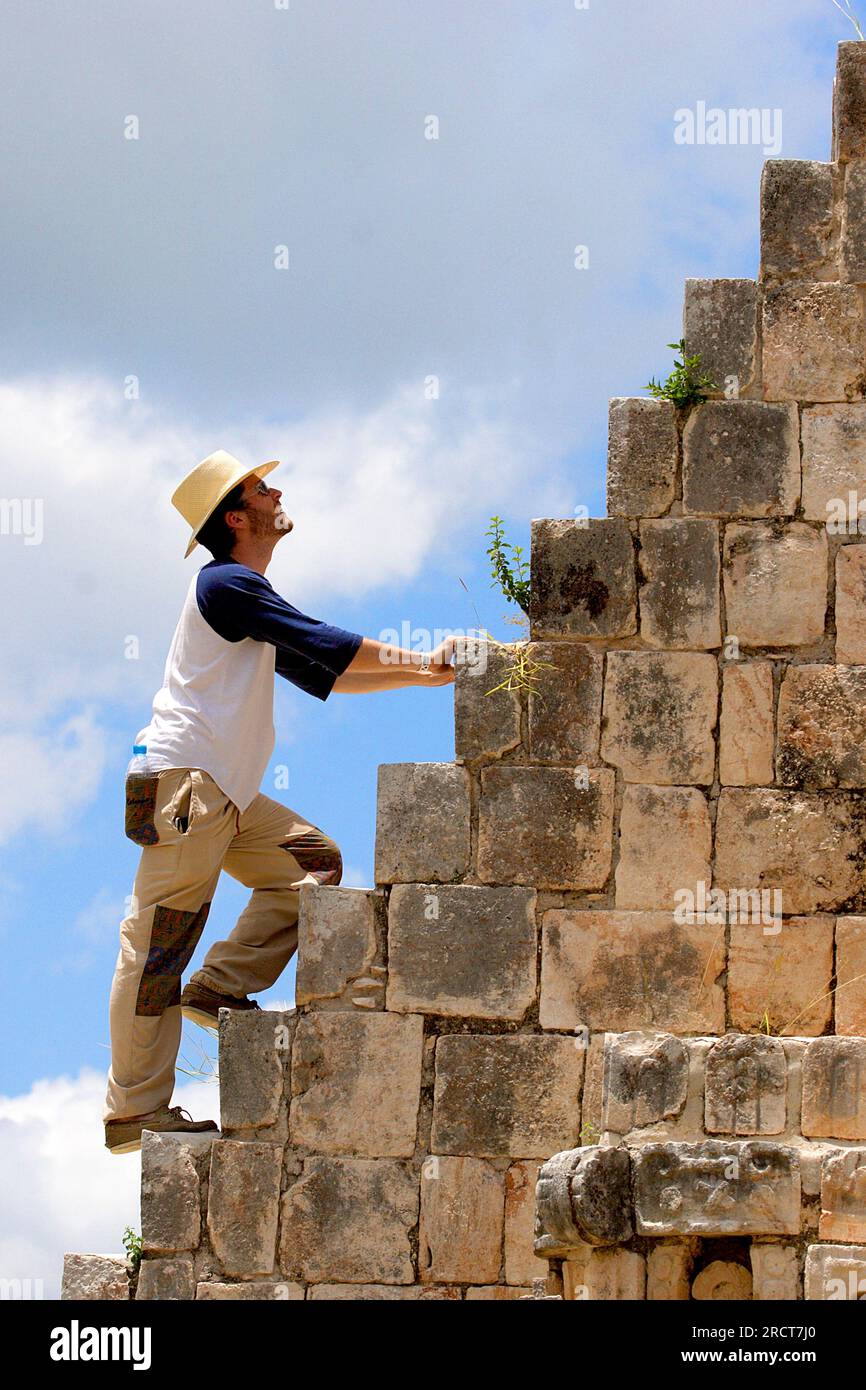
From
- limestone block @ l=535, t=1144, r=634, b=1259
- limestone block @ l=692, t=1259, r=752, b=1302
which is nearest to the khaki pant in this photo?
limestone block @ l=535, t=1144, r=634, b=1259

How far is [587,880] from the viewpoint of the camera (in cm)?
697

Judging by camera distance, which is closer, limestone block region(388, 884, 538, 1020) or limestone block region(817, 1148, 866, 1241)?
limestone block region(817, 1148, 866, 1241)

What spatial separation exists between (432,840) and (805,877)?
1416mm

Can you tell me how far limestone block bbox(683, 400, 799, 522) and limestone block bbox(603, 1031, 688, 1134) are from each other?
2527mm

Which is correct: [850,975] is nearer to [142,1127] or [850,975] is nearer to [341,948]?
[341,948]

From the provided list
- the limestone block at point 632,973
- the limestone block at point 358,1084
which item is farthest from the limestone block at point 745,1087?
the limestone block at point 358,1084

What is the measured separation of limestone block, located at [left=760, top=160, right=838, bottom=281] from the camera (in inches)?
293

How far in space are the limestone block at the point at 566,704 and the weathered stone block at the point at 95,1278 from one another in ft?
8.29

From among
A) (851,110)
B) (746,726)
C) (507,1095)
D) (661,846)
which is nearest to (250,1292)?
(507,1095)

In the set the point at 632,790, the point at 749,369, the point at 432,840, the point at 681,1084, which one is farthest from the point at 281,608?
the point at 681,1084

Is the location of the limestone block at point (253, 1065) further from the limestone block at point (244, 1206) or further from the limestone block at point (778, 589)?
the limestone block at point (778, 589)

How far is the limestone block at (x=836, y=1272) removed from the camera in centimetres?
510

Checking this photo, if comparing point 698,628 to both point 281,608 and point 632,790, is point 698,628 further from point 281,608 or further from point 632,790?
point 281,608

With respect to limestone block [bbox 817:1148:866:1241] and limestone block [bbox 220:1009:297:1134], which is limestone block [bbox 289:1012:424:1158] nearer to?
limestone block [bbox 220:1009:297:1134]
